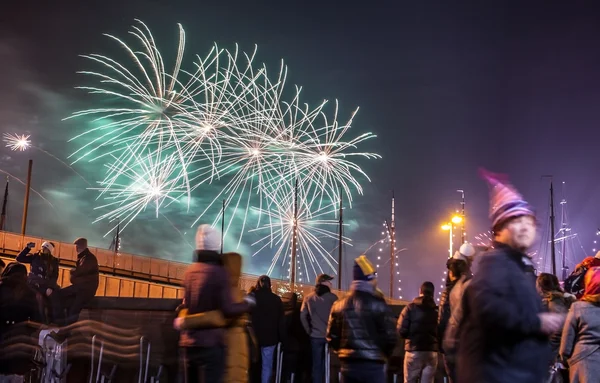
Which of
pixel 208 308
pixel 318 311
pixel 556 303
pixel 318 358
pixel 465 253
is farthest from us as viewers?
pixel 318 358

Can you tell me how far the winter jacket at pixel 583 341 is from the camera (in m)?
7.93

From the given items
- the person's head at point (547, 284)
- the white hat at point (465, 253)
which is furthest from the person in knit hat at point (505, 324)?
the person's head at point (547, 284)

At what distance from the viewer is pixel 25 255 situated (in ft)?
42.1

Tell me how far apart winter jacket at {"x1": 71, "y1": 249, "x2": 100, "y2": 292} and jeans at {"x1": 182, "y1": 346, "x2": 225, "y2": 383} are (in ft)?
19.7

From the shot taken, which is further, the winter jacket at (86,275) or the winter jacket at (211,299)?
the winter jacket at (86,275)

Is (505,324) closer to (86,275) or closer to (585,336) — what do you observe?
(585,336)

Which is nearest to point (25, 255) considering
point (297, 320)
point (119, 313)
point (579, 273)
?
point (119, 313)

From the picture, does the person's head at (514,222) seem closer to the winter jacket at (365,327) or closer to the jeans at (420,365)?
the winter jacket at (365,327)

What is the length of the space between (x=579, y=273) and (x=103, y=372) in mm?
8817

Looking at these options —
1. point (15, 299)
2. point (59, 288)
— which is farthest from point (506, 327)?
point (59, 288)

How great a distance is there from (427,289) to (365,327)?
10.7ft

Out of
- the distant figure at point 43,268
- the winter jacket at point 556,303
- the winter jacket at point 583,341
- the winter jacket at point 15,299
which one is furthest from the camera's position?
the distant figure at point 43,268

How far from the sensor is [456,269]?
10102 mm

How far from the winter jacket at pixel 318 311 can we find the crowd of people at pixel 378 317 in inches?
0.8
